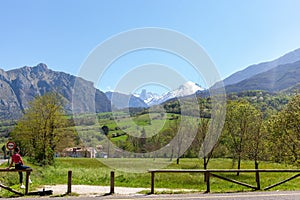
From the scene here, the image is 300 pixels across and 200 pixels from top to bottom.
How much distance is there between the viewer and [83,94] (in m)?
19.0

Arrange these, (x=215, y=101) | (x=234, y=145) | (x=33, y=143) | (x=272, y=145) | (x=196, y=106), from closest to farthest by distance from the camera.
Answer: (x=196, y=106)
(x=215, y=101)
(x=272, y=145)
(x=234, y=145)
(x=33, y=143)

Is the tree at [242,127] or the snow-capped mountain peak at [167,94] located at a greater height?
the snow-capped mountain peak at [167,94]

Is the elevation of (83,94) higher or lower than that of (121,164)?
higher

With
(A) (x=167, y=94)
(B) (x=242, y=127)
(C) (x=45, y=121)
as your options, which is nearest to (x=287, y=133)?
(B) (x=242, y=127)

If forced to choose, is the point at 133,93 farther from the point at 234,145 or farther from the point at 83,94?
the point at 234,145

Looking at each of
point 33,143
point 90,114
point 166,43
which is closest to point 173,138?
point 90,114

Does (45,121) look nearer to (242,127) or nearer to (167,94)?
(242,127)

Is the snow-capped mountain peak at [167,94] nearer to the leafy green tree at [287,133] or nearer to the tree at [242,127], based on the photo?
the leafy green tree at [287,133]

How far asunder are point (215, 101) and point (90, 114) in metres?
14.0

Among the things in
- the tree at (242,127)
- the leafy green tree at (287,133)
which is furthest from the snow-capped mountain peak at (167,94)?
the tree at (242,127)

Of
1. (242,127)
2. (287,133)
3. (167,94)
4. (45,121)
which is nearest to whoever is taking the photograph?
(167,94)

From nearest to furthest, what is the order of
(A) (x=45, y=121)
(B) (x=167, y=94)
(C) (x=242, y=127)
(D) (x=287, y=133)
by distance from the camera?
(B) (x=167, y=94) → (D) (x=287, y=133) → (C) (x=242, y=127) → (A) (x=45, y=121)

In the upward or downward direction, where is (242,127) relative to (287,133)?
upward

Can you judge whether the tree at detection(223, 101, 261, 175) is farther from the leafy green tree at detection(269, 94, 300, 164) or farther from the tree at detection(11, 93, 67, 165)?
the tree at detection(11, 93, 67, 165)
